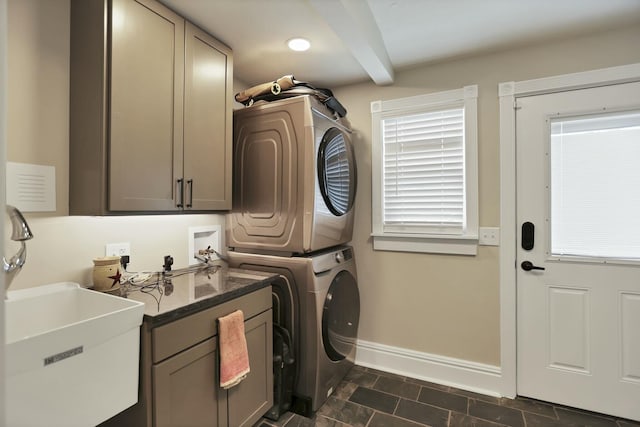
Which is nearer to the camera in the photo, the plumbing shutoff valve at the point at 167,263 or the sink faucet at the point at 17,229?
the sink faucet at the point at 17,229

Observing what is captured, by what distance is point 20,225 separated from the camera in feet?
3.89

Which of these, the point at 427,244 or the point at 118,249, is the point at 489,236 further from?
the point at 118,249

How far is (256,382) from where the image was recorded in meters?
1.70

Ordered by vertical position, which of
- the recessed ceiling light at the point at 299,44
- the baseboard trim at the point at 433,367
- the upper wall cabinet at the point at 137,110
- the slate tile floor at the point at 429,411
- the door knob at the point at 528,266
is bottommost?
the slate tile floor at the point at 429,411

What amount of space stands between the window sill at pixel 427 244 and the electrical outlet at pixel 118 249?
5.55 feet

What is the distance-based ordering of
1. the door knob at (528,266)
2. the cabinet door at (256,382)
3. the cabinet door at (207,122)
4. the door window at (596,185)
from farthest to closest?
the door knob at (528,266) → the door window at (596,185) → the cabinet door at (207,122) → the cabinet door at (256,382)

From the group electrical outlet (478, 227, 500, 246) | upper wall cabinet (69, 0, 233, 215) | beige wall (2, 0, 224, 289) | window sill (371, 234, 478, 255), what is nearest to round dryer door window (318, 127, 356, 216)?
window sill (371, 234, 478, 255)

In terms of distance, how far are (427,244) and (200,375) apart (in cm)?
173

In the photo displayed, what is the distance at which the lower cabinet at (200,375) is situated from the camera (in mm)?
1194

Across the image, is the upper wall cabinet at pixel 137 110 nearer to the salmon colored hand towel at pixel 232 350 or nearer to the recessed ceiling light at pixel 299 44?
the recessed ceiling light at pixel 299 44

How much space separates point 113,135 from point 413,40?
6.02 ft

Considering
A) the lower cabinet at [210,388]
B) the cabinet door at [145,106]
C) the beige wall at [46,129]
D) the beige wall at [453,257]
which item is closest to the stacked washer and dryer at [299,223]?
the lower cabinet at [210,388]

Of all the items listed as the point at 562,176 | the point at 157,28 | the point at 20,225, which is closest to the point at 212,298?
the point at 20,225

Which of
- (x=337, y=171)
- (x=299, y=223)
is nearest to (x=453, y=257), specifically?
(x=337, y=171)
